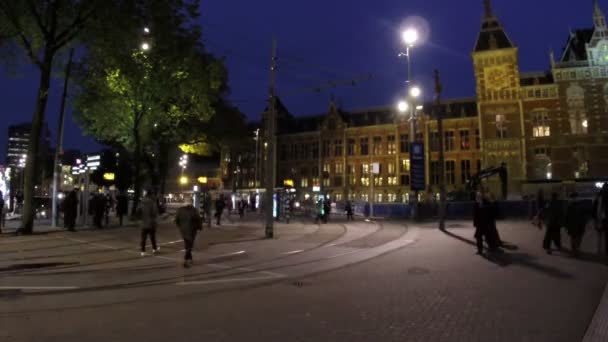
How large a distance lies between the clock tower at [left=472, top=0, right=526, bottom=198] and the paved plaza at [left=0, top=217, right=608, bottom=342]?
4142 cm

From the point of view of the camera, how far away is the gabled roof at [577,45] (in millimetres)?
52844

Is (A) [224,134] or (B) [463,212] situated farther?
(A) [224,134]

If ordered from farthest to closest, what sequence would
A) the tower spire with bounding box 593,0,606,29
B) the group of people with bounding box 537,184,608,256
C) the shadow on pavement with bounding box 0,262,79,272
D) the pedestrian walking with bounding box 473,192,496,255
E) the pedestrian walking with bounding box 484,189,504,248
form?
the tower spire with bounding box 593,0,606,29 < the pedestrian walking with bounding box 484,189,504,248 < the pedestrian walking with bounding box 473,192,496,255 < the group of people with bounding box 537,184,608,256 < the shadow on pavement with bounding box 0,262,79,272

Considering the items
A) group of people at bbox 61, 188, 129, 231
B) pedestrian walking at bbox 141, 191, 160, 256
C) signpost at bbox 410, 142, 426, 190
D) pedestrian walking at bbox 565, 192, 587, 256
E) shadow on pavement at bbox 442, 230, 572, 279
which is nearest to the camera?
shadow on pavement at bbox 442, 230, 572, 279

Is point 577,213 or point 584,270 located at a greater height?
point 577,213

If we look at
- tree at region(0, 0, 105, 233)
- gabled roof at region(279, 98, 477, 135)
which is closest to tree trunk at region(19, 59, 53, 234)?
tree at region(0, 0, 105, 233)

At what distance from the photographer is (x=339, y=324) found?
6.16m

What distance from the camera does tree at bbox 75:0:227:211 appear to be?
23938 mm

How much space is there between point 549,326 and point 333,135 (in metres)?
68.8

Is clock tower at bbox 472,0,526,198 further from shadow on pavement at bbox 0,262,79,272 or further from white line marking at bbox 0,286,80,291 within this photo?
white line marking at bbox 0,286,80,291

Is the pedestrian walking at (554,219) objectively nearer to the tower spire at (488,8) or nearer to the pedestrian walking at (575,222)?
the pedestrian walking at (575,222)

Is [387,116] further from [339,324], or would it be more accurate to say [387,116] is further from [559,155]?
[339,324]

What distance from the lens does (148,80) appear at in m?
27.6

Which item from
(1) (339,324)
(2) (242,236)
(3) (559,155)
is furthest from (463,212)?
(1) (339,324)
